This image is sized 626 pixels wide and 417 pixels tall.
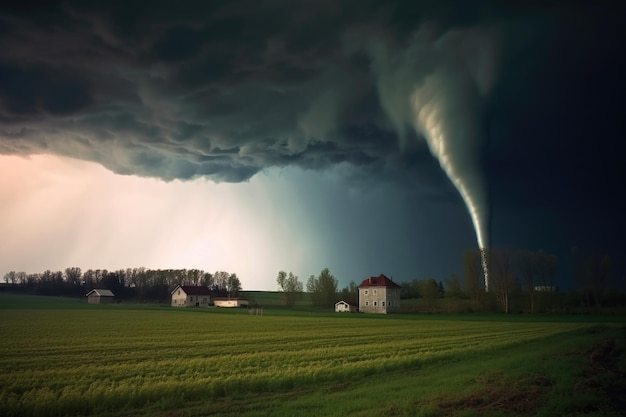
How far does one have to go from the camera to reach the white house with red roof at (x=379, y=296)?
124 m

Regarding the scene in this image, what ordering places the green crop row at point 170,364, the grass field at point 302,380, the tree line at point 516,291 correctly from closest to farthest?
the grass field at point 302,380, the green crop row at point 170,364, the tree line at point 516,291

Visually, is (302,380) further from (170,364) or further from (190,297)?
(190,297)

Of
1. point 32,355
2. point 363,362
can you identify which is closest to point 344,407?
point 363,362

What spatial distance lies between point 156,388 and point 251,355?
10.6m

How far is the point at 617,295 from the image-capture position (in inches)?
4377

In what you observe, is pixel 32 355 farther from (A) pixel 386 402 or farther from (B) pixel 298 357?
(A) pixel 386 402

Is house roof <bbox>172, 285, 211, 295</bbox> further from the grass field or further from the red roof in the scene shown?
the grass field

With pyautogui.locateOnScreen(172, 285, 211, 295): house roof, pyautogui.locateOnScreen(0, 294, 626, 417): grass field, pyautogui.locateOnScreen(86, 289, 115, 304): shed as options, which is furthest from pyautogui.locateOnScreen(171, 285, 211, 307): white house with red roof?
pyautogui.locateOnScreen(0, 294, 626, 417): grass field

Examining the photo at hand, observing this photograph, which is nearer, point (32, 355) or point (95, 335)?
point (32, 355)

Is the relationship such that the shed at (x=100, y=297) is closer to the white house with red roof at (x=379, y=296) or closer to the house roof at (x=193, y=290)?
the house roof at (x=193, y=290)

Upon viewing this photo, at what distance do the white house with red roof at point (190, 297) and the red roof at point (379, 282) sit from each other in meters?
60.9

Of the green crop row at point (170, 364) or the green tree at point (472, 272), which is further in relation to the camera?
the green tree at point (472, 272)

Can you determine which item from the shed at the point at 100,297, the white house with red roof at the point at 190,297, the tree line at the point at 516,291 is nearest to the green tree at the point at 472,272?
the tree line at the point at 516,291

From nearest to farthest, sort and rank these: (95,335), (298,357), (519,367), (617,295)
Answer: (519,367), (298,357), (95,335), (617,295)
